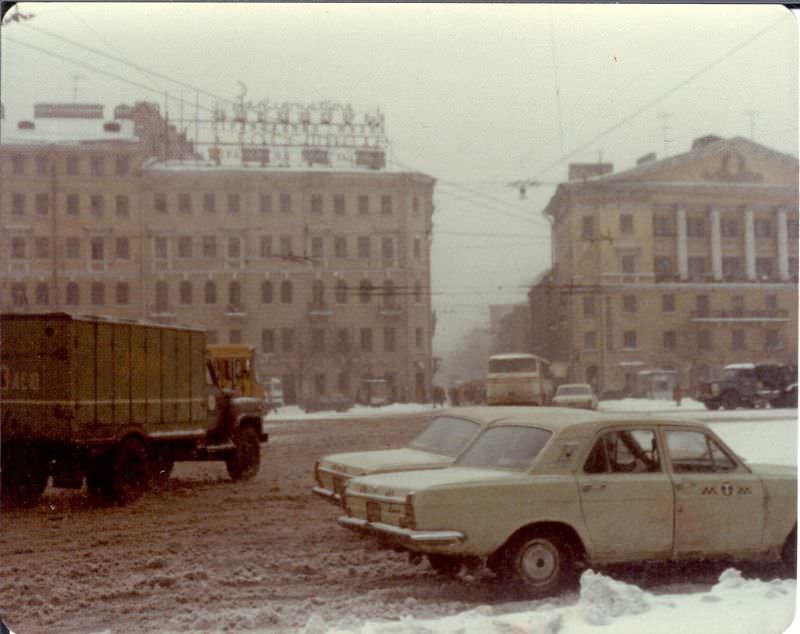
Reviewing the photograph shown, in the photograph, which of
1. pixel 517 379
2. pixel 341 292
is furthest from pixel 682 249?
pixel 341 292

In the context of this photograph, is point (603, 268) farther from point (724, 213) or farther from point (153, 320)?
point (153, 320)

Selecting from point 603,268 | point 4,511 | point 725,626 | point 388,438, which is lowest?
point 725,626

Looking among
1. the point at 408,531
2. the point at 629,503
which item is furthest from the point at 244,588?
the point at 629,503

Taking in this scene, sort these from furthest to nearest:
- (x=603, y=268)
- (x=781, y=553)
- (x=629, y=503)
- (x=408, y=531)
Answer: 1. (x=603, y=268)
2. (x=781, y=553)
3. (x=629, y=503)
4. (x=408, y=531)

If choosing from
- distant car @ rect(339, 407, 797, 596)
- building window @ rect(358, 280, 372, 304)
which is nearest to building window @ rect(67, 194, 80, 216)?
building window @ rect(358, 280, 372, 304)

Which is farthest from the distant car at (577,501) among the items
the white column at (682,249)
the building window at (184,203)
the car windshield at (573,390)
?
the building window at (184,203)

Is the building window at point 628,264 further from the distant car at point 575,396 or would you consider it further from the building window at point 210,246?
the building window at point 210,246
